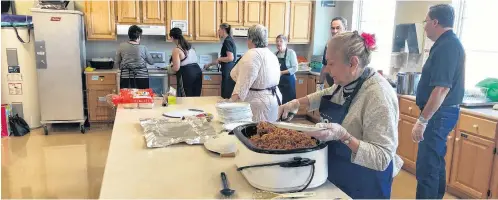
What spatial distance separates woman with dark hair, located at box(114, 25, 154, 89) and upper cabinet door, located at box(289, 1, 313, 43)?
2.31 metres

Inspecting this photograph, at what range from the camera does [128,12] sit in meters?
5.38

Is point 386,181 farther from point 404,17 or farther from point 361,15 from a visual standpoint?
point 361,15

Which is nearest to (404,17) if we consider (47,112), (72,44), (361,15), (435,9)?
(361,15)

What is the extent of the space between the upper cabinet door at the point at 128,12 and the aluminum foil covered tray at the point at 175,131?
3342 mm

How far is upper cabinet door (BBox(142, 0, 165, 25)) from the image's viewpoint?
5.43m

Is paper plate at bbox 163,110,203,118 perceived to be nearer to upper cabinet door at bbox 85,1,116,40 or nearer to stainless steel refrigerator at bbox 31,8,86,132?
stainless steel refrigerator at bbox 31,8,86,132

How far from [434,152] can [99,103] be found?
13.7 feet

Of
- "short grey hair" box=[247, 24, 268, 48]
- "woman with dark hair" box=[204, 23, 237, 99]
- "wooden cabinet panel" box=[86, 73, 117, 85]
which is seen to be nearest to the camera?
"short grey hair" box=[247, 24, 268, 48]

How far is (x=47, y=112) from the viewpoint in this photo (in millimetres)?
5039

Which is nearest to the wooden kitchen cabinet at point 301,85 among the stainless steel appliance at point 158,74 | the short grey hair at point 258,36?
the stainless steel appliance at point 158,74

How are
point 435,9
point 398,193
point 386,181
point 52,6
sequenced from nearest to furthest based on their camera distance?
1. point 386,181
2. point 435,9
3. point 398,193
4. point 52,6

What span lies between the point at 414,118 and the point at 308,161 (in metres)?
2.59

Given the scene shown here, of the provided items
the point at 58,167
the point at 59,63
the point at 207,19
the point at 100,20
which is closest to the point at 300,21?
the point at 207,19

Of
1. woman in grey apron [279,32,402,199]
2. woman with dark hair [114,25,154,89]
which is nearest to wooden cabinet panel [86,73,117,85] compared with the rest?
woman with dark hair [114,25,154,89]
